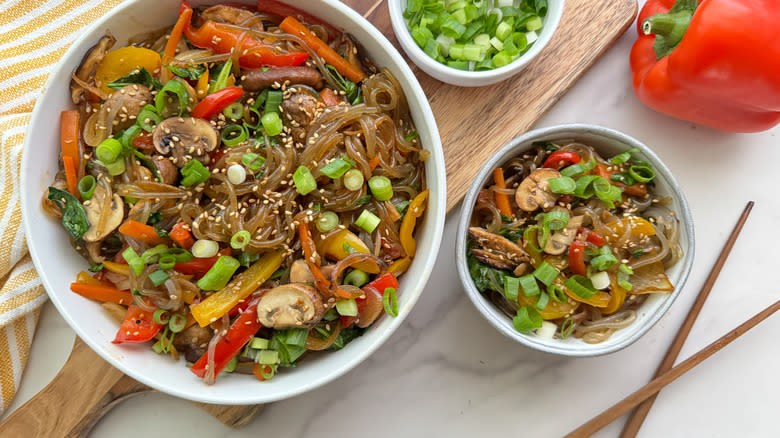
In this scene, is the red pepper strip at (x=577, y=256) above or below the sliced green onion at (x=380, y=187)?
below

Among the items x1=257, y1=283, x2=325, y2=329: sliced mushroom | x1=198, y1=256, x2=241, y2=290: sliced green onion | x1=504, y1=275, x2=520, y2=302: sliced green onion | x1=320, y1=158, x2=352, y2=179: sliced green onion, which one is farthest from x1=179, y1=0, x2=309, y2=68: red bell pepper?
x1=504, y1=275, x2=520, y2=302: sliced green onion

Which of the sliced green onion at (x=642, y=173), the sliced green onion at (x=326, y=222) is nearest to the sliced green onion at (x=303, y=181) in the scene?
the sliced green onion at (x=326, y=222)

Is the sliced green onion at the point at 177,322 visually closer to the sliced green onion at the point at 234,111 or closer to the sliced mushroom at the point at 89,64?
the sliced green onion at the point at 234,111

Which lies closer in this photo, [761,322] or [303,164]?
[303,164]

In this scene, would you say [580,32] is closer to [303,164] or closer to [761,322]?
[303,164]

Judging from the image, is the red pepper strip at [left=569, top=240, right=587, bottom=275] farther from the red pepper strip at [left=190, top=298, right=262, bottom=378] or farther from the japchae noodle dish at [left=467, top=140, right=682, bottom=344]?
the red pepper strip at [left=190, top=298, right=262, bottom=378]

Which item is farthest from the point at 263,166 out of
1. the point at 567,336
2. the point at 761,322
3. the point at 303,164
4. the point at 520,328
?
the point at 761,322

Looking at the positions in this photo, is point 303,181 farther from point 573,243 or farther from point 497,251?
point 573,243

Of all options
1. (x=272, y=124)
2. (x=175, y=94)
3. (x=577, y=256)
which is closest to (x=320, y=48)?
(x=272, y=124)
